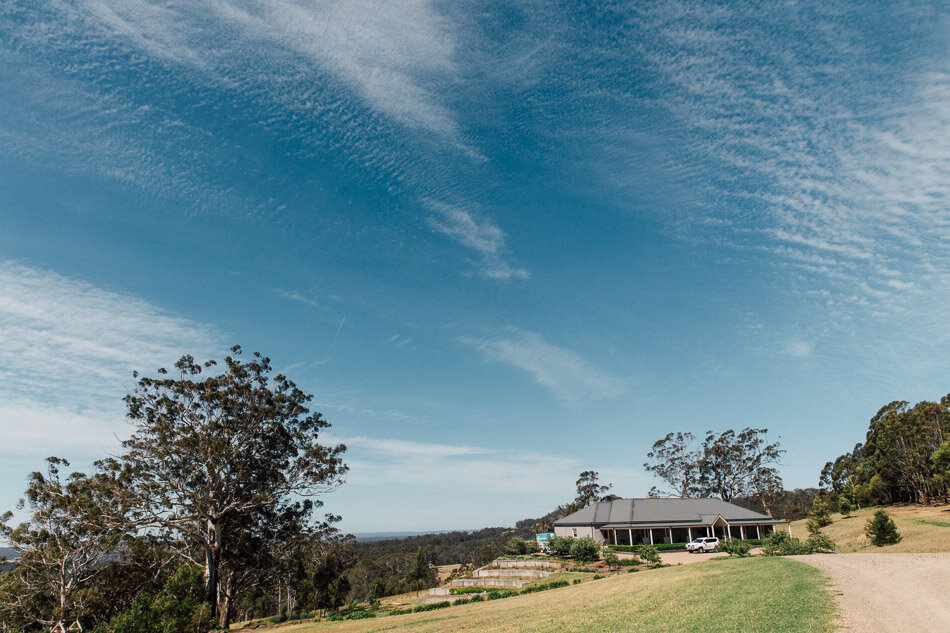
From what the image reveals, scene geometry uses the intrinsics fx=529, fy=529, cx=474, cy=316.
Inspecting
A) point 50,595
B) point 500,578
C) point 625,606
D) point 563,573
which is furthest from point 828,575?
point 50,595

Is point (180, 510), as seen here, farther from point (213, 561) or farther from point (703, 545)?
point (703, 545)

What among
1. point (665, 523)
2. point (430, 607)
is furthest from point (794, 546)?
point (430, 607)

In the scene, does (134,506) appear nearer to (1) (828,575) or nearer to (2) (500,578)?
(2) (500,578)

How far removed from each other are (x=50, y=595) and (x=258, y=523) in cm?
1185

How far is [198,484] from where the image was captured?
33.3m

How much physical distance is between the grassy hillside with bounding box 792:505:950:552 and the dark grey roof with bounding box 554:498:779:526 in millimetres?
7207

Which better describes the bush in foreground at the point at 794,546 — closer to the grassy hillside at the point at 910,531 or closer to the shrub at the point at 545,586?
the grassy hillside at the point at 910,531

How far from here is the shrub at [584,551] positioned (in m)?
38.6

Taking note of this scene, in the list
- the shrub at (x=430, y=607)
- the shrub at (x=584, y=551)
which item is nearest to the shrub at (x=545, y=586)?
the shrub at (x=430, y=607)

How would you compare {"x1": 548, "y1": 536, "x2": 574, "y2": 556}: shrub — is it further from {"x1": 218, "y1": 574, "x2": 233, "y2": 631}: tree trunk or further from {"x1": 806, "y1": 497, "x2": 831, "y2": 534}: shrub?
{"x1": 806, "y1": 497, "x2": 831, "y2": 534}: shrub

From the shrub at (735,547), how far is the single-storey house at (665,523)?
36.5 feet

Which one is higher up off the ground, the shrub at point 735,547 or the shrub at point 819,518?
the shrub at point 735,547

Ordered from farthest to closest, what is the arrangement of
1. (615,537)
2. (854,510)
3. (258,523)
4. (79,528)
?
(854,510), (615,537), (258,523), (79,528)

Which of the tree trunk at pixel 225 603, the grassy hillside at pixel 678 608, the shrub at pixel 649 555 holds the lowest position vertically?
the tree trunk at pixel 225 603
